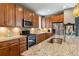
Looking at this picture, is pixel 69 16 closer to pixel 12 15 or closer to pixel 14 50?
pixel 14 50

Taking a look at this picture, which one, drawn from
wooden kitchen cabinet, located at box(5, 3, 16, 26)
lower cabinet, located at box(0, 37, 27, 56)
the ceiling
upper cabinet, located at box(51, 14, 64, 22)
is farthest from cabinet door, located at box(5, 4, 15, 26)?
upper cabinet, located at box(51, 14, 64, 22)

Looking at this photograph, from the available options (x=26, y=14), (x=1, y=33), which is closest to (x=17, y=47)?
(x=1, y=33)

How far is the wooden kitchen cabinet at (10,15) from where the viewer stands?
3340 millimetres


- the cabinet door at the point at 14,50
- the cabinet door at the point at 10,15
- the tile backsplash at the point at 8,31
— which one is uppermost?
the cabinet door at the point at 10,15

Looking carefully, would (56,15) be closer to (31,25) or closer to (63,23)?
(63,23)

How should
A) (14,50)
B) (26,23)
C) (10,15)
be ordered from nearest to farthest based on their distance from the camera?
(14,50) < (10,15) < (26,23)

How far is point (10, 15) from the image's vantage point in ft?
11.5

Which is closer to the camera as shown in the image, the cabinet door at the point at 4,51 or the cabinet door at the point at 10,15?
the cabinet door at the point at 4,51

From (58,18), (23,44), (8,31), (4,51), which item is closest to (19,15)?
(8,31)

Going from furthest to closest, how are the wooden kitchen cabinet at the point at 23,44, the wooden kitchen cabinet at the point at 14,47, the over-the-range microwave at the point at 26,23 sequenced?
the over-the-range microwave at the point at 26,23
the wooden kitchen cabinet at the point at 23,44
the wooden kitchen cabinet at the point at 14,47

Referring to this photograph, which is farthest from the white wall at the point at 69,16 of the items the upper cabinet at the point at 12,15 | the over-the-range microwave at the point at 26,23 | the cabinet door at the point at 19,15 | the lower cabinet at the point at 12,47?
the over-the-range microwave at the point at 26,23

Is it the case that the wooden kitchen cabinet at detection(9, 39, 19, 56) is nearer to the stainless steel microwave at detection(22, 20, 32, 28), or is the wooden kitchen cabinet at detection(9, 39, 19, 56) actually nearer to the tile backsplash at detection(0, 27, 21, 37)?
the tile backsplash at detection(0, 27, 21, 37)

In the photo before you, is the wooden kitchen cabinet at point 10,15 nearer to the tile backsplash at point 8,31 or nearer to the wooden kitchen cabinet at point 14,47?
the tile backsplash at point 8,31

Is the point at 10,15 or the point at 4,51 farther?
the point at 10,15
